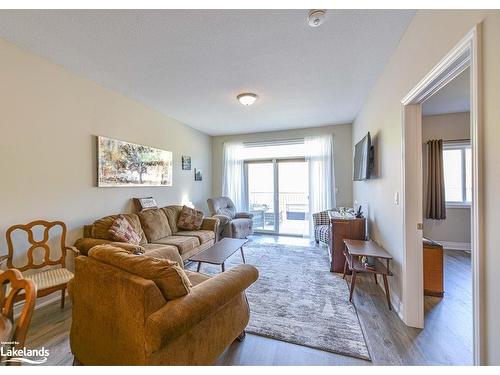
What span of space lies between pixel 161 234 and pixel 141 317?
2420 millimetres

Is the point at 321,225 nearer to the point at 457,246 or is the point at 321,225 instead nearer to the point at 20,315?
the point at 457,246

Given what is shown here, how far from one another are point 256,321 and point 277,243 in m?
2.74

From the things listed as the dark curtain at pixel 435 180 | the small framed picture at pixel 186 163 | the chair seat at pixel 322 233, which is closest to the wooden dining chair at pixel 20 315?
the chair seat at pixel 322 233

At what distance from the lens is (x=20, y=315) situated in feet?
2.81

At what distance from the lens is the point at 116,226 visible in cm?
264

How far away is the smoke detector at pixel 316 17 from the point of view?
5.33ft

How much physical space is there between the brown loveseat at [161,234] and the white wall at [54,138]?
0.29 metres

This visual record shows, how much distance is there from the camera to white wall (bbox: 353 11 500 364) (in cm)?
101

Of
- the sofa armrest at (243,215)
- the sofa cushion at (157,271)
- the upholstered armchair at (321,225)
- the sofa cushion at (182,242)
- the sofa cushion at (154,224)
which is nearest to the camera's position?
the sofa cushion at (157,271)

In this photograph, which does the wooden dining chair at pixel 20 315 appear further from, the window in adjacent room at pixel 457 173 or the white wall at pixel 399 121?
the window in adjacent room at pixel 457 173

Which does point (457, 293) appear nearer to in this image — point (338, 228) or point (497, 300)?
point (338, 228)
